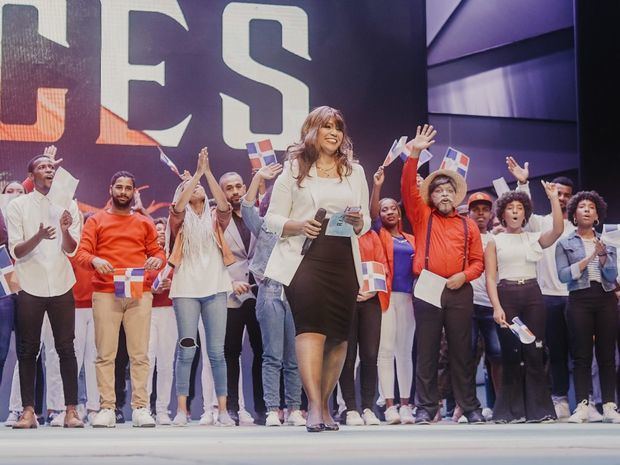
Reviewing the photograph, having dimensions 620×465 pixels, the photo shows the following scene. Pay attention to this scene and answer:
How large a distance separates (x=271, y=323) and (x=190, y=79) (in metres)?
2.62

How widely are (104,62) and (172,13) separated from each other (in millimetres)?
658

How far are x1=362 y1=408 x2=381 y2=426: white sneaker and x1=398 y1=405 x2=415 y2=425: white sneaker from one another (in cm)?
19

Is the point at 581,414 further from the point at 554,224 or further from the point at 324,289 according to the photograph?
the point at 324,289

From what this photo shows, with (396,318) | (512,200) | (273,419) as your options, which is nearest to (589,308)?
(512,200)

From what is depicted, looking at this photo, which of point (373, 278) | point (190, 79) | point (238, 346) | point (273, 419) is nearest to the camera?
point (273, 419)

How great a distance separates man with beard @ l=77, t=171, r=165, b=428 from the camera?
16.8ft

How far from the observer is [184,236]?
559 centimetres

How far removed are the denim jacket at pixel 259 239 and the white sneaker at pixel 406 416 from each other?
46.9 inches

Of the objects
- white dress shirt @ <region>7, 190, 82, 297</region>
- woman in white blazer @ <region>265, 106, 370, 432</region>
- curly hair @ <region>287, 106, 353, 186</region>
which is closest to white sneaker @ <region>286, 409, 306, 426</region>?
woman in white blazer @ <region>265, 106, 370, 432</region>

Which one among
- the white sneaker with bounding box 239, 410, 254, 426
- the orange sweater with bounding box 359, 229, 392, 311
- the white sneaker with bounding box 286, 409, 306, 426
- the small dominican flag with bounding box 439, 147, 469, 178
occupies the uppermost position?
the small dominican flag with bounding box 439, 147, 469, 178

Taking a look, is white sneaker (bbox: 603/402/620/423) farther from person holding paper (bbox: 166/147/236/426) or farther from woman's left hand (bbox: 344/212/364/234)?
woman's left hand (bbox: 344/212/364/234)

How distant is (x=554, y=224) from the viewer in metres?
5.71

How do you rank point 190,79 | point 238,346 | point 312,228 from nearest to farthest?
point 312,228, point 238,346, point 190,79

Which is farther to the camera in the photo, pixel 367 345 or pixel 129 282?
pixel 367 345
